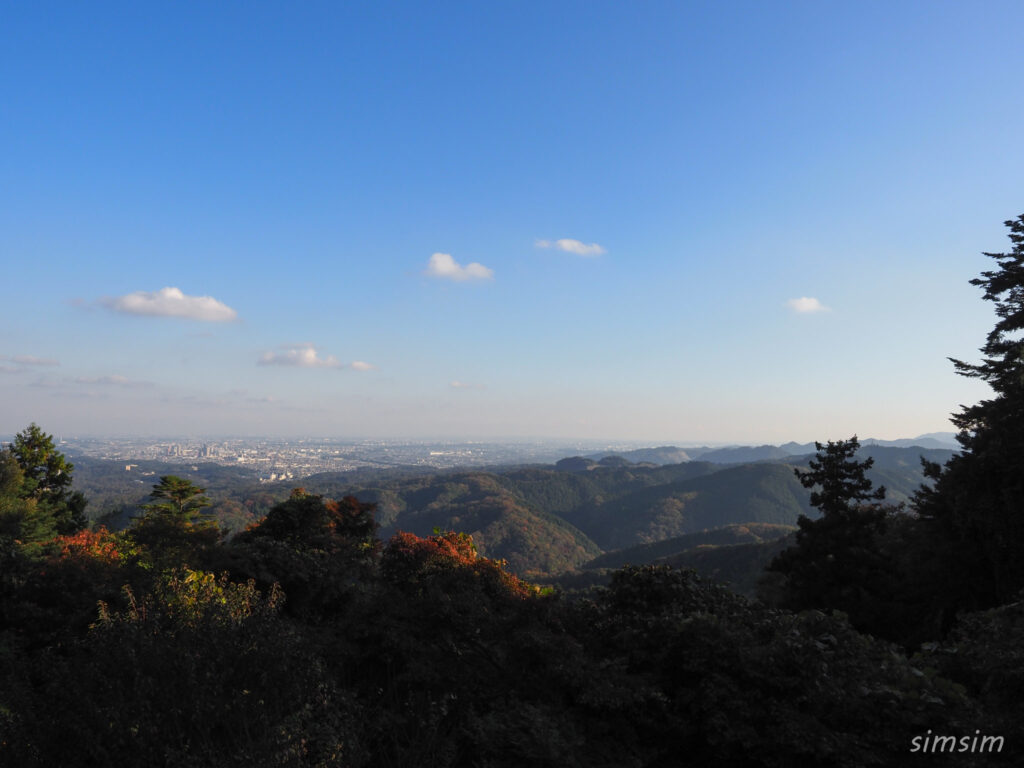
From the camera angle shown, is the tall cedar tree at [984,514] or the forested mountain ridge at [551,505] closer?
the tall cedar tree at [984,514]

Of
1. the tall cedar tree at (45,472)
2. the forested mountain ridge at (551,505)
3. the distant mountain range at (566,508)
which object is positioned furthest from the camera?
the forested mountain ridge at (551,505)

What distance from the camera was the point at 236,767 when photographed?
163 inches

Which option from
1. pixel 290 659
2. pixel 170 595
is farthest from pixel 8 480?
pixel 290 659

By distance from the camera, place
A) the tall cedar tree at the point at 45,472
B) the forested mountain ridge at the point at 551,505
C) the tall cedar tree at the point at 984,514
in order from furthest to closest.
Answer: the forested mountain ridge at the point at 551,505
the tall cedar tree at the point at 45,472
the tall cedar tree at the point at 984,514

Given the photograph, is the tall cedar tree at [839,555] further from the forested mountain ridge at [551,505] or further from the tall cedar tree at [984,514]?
the forested mountain ridge at [551,505]

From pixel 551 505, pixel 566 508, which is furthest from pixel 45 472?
pixel 566 508

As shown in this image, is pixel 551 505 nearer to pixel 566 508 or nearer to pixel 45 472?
pixel 566 508

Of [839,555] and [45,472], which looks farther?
[45,472]

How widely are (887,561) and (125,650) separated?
722 inches

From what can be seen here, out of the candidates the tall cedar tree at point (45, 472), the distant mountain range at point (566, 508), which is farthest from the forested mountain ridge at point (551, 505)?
the tall cedar tree at point (45, 472)

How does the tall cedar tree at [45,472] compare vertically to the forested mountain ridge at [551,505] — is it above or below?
above

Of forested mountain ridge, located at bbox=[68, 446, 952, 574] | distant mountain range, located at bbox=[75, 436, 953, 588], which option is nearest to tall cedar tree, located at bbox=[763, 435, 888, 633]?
distant mountain range, located at bbox=[75, 436, 953, 588]

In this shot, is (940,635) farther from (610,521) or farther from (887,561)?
(610,521)

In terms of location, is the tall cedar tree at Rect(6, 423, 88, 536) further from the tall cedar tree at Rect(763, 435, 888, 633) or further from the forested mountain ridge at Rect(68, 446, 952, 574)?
the forested mountain ridge at Rect(68, 446, 952, 574)
